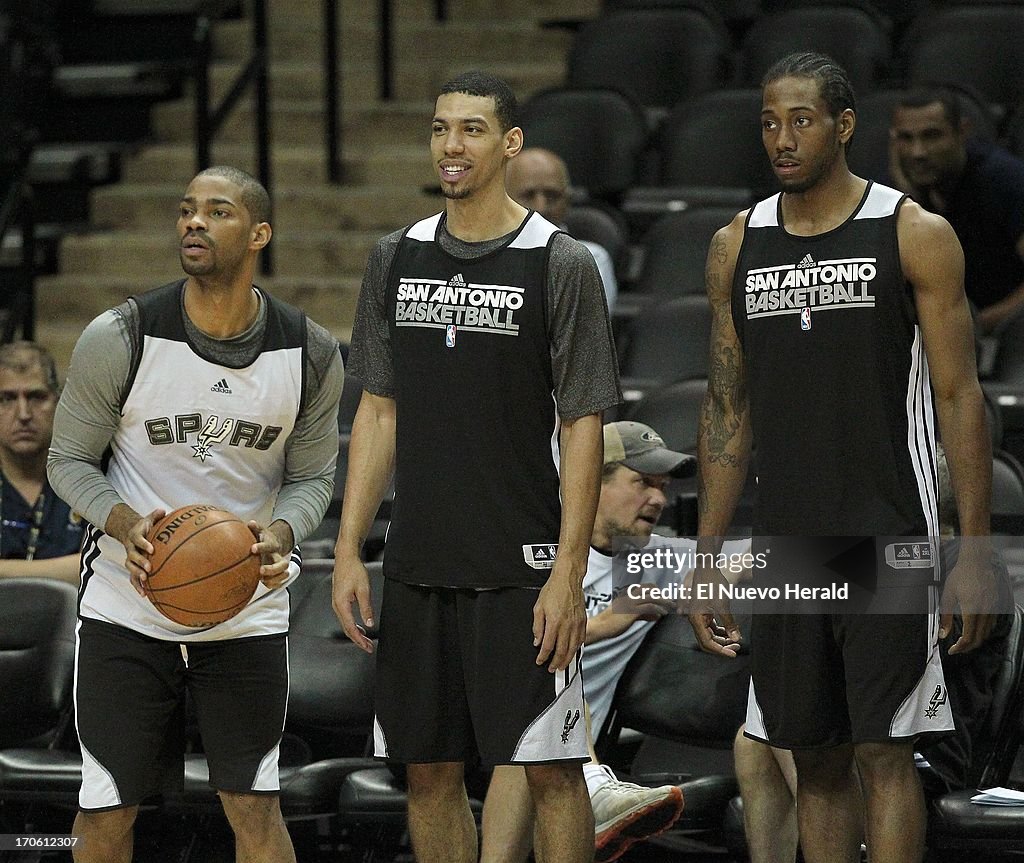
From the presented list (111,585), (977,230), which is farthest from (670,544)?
(977,230)

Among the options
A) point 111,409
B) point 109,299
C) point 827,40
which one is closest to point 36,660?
point 111,409

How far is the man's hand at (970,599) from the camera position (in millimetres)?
3471

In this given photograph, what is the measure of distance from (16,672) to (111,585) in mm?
1098

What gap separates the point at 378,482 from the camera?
12.0 feet

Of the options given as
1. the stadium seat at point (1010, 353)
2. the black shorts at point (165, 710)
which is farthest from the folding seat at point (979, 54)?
the black shorts at point (165, 710)

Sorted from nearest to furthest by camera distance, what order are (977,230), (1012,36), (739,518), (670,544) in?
(670,544), (739,518), (977,230), (1012,36)

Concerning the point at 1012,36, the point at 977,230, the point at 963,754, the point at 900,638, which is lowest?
the point at 963,754

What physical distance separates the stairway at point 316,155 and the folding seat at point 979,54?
1.96 meters

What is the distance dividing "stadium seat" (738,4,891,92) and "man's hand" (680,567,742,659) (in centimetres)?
445

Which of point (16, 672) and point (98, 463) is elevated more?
point (98, 463)

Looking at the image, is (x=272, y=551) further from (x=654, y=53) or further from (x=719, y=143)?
(x=654, y=53)

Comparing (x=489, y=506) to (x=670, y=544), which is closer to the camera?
(x=489, y=506)

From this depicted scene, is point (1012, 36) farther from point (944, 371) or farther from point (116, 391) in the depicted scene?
point (116, 391)

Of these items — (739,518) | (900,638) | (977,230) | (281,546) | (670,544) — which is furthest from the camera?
(977,230)
